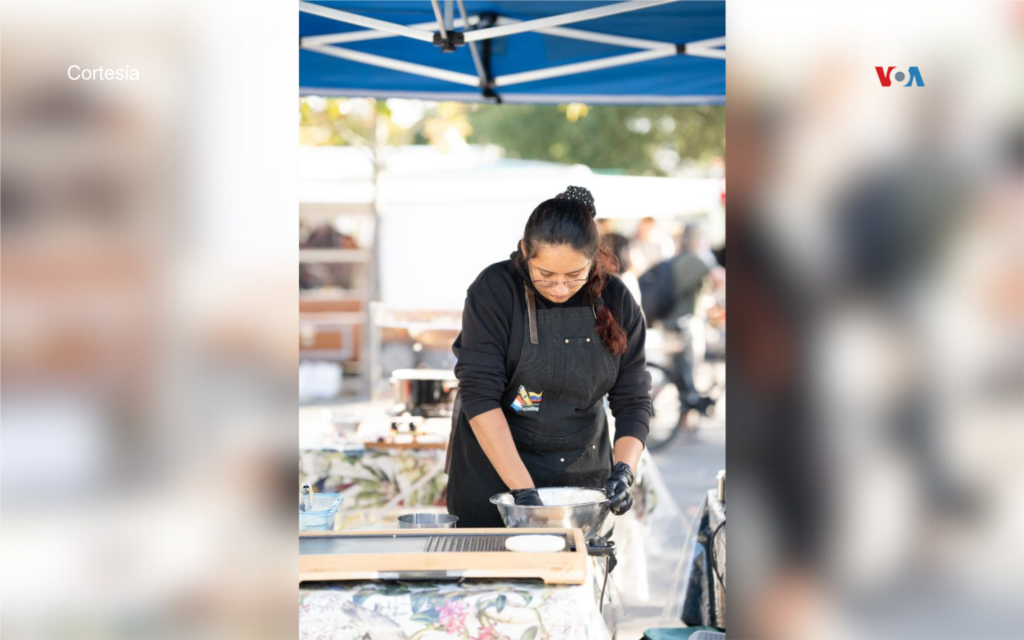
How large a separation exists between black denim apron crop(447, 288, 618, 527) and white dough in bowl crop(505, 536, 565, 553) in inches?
27.0

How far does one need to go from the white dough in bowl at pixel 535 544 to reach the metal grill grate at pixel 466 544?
2 centimetres

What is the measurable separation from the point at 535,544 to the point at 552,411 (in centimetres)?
75

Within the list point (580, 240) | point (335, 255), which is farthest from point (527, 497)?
point (335, 255)

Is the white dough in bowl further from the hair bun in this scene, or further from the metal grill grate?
the hair bun

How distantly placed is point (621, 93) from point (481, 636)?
314 centimetres

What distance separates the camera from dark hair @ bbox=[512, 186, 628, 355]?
7.63ft

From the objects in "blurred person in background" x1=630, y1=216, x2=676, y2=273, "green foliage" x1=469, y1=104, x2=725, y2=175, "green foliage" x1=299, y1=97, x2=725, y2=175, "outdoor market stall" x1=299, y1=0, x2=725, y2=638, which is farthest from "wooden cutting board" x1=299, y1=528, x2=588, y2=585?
"green foliage" x1=469, y1=104, x2=725, y2=175

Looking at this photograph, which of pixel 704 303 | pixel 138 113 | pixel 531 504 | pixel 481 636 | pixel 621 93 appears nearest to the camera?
pixel 138 113

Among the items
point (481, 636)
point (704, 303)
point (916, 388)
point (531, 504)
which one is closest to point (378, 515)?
point (531, 504)

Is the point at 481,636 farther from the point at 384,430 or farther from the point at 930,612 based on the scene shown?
the point at 384,430

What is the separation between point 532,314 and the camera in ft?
8.12

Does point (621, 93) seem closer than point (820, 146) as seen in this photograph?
No

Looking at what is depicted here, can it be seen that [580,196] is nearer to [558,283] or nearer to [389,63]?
[558,283]

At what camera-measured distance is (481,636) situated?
5.37 feet
